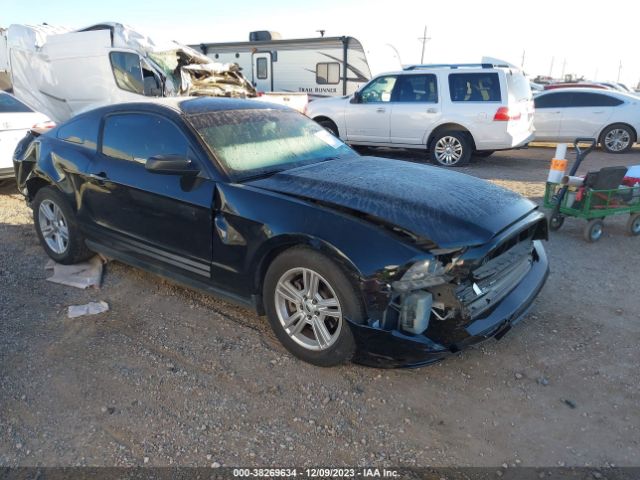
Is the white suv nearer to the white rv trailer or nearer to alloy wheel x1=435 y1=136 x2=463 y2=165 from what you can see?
alloy wheel x1=435 y1=136 x2=463 y2=165

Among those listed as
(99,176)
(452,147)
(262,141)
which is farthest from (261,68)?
(262,141)

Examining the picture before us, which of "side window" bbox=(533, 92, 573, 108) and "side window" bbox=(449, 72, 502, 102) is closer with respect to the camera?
"side window" bbox=(449, 72, 502, 102)

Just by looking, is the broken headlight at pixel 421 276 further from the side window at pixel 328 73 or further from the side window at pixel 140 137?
the side window at pixel 328 73

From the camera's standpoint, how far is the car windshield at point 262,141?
11.7 ft

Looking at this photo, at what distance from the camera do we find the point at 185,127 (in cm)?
360

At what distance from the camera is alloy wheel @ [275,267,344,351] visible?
2961 millimetres

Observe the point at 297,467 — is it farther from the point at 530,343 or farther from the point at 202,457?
the point at 530,343

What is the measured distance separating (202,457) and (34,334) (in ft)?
6.01

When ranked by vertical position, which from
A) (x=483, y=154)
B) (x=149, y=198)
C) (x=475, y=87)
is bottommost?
(x=483, y=154)

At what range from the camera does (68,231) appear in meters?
4.54

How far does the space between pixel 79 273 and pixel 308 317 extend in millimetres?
2530

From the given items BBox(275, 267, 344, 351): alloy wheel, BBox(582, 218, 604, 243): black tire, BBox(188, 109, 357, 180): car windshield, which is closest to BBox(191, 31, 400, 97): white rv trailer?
BBox(582, 218, 604, 243): black tire

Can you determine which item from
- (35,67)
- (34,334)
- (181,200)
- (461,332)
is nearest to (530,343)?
(461,332)

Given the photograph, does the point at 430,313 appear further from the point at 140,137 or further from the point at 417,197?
the point at 140,137
